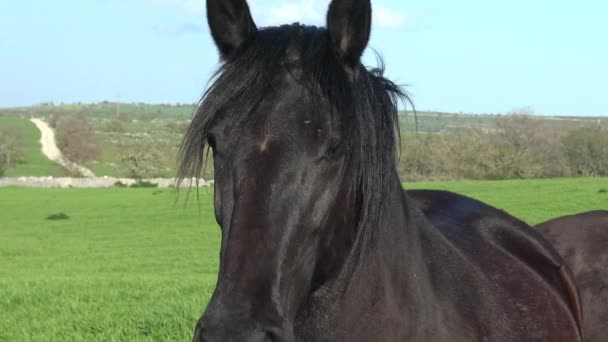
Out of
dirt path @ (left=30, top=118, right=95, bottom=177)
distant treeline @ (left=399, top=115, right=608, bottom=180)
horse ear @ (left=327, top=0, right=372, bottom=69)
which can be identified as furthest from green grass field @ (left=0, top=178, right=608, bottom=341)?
dirt path @ (left=30, top=118, right=95, bottom=177)

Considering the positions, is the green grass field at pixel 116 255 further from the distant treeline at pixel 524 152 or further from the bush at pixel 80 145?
the bush at pixel 80 145

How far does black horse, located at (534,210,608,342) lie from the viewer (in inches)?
205

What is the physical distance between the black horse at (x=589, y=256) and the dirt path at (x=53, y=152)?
84.7 m

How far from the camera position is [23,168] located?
85188mm

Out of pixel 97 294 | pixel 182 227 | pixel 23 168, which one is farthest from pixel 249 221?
pixel 23 168

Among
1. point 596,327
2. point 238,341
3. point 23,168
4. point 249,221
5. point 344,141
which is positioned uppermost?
point 344,141

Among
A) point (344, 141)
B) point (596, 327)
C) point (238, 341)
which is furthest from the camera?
point (596, 327)

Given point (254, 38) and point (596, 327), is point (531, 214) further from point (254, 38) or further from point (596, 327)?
point (254, 38)

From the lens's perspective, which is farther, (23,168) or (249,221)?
(23,168)

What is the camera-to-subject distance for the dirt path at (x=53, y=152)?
8779cm

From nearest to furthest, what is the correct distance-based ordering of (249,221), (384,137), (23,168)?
(249,221) < (384,137) < (23,168)

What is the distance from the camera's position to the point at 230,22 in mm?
2893

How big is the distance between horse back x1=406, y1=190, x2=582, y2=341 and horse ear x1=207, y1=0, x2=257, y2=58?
120 centimetres

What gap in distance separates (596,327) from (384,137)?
10.4 feet
